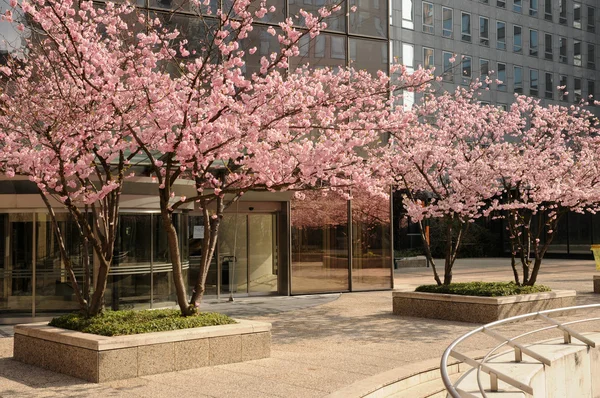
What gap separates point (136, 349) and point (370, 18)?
53.6 ft

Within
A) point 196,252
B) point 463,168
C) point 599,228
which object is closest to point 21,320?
point 196,252

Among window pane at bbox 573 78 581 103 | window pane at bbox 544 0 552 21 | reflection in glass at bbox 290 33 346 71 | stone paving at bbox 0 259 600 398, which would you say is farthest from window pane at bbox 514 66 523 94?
stone paving at bbox 0 259 600 398

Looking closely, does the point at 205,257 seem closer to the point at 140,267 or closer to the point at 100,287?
the point at 100,287

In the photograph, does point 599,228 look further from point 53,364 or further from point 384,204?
point 53,364

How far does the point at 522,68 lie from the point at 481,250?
13.9m

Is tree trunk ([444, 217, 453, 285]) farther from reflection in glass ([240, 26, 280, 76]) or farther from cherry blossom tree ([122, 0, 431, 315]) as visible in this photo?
reflection in glass ([240, 26, 280, 76])

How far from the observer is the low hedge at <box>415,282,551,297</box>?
1628 cm

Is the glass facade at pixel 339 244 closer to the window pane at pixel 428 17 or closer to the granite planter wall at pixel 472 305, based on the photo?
the granite planter wall at pixel 472 305

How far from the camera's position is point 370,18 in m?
23.8

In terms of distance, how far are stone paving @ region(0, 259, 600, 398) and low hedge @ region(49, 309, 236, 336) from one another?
0.78 metres

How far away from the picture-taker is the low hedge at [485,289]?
16.3 meters

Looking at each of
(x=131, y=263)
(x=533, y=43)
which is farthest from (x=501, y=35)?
(x=131, y=263)

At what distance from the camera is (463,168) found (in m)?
17.8

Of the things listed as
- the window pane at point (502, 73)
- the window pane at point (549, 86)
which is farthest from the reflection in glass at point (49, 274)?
the window pane at point (549, 86)
